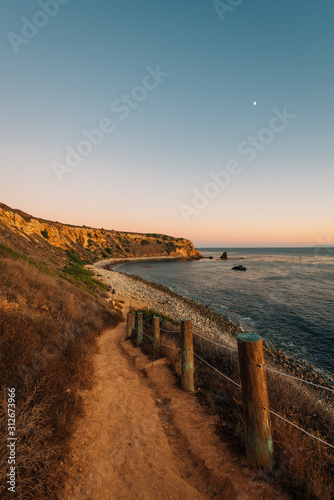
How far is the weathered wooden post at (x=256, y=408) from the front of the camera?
9.10 feet

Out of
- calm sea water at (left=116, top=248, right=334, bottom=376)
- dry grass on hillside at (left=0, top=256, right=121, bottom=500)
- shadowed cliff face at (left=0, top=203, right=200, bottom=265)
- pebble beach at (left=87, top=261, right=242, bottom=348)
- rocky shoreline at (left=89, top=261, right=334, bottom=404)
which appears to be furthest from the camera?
shadowed cliff face at (left=0, top=203, right=200, bottom=265)

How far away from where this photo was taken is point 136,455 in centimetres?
315

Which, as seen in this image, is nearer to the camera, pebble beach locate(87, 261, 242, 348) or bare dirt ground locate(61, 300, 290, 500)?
bare dirt ground locate(61, 300, 290, 500)

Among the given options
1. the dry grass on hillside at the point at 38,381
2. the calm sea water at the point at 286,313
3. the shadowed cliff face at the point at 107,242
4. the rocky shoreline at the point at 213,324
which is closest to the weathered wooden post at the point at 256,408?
the dry grass on hillside at the point at 38,381

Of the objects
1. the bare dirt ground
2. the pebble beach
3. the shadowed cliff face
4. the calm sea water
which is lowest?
the calm sea water

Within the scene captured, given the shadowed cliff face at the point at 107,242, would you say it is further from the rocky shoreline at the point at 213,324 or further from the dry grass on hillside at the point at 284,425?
the dry grass on hillside at the point at 284,425

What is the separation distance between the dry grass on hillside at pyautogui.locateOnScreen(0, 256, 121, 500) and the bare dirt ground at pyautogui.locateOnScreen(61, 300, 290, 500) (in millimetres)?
319

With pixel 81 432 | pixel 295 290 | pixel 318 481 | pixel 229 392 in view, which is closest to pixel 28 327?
pixel 81 432

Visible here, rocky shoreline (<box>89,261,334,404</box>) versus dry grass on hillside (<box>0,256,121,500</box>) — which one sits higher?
dry grass on hillside (<box>0,256,121,500</box>)

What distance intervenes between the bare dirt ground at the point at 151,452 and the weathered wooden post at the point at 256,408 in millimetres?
255

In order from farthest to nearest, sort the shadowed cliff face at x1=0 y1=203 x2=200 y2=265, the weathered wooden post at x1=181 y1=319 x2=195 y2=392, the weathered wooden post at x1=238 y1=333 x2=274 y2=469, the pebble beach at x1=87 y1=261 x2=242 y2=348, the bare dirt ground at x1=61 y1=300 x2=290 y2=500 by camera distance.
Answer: the shadowed cliff face at x1=0 y1=203 x2=200 y2=265 → the pebble beach at x1=87 y1=261 x2=242 y2=348 → the weathered wooden post at x1=181 y1=319 x2=195 y2=392 → the weathered wooden post at x1=238 y1=333 x2=274 y2=469 → the bare dirt ground at x1=61 y1=300 x2=290 y2=500

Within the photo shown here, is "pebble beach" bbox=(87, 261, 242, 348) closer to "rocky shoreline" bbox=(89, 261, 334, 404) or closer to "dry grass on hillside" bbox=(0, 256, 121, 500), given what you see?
"rocky shoreline" bbox=(89, 261, 334, 404)

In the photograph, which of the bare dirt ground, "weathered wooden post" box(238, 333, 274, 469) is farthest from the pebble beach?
"weathered wooden post" box(238, 333, 274, 469)

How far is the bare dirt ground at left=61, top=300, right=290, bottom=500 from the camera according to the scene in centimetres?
258
